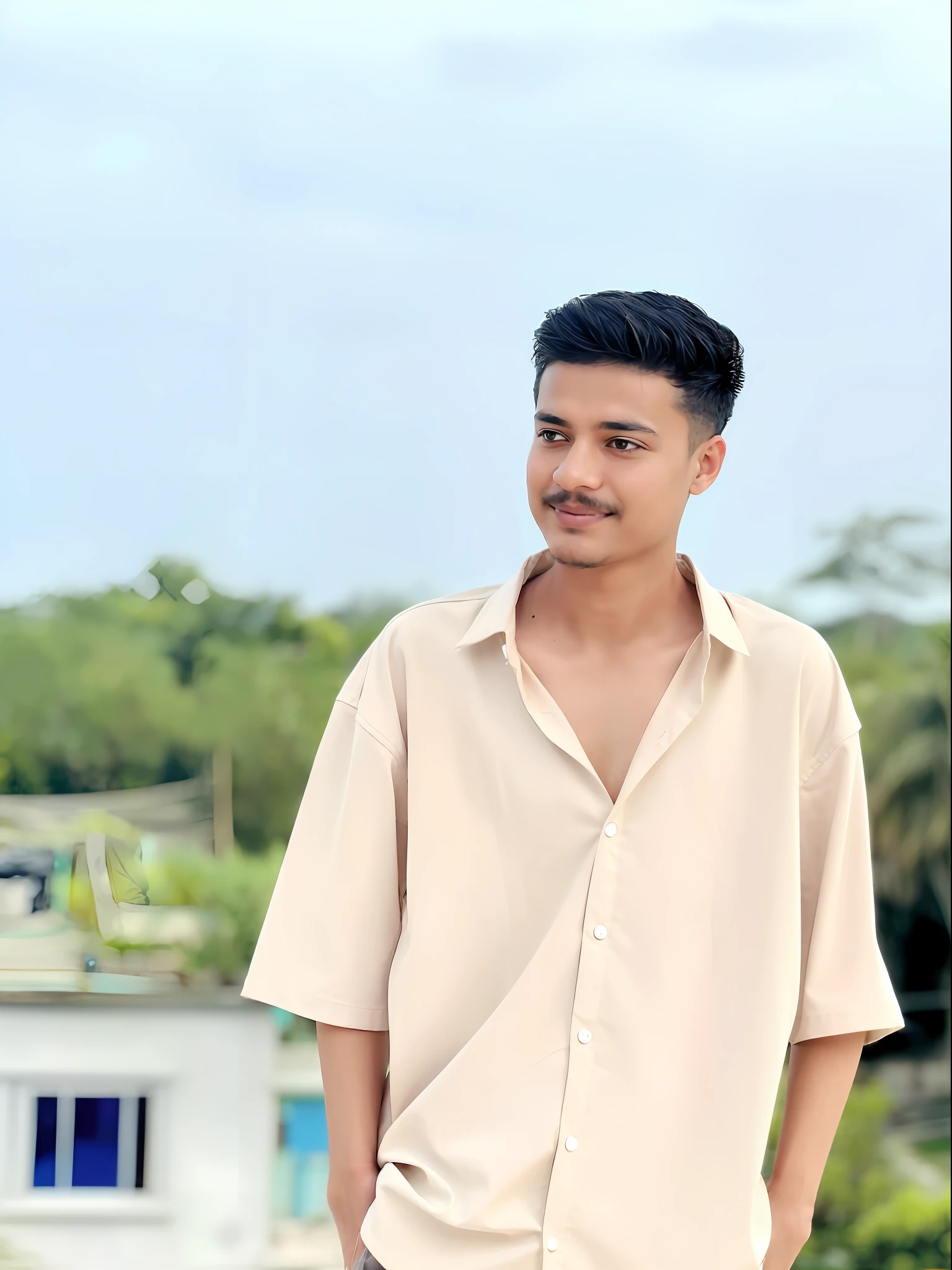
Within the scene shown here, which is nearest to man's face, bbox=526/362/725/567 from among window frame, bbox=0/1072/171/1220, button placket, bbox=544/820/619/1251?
button placket, bbox=544/820/619/1251

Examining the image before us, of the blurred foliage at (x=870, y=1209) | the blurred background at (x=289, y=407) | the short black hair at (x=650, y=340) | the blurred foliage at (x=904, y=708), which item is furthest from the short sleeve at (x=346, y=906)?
the blurred foliage at (x=870, y=1209)

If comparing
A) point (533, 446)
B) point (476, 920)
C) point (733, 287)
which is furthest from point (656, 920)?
point (733, 287)

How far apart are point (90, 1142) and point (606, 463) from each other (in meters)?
2.61

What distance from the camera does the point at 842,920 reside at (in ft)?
3.55

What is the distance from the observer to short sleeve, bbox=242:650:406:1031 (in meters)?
1.07

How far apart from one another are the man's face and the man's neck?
0.05m

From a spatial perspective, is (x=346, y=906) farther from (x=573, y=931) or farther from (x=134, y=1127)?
(x=134, y=1127)

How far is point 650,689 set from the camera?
1.08 meters

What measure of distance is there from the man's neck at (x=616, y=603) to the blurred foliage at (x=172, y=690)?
6.86 ft

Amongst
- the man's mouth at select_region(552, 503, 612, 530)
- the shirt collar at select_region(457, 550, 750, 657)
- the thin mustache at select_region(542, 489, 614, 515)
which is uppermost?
the thin mustache at select_region(542, 489, 614, 515)

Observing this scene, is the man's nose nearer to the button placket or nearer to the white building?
the button placket

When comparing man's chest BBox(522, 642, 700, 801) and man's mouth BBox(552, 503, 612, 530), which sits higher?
man's mouth BBox(552, 503, 612, 530)

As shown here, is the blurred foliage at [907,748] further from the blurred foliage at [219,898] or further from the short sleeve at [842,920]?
the short sleeve at [842,920]

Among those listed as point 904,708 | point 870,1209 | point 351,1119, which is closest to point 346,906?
point 351,1119
